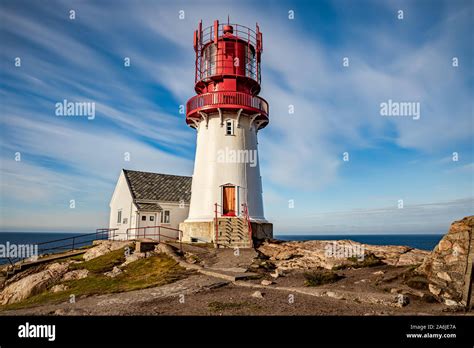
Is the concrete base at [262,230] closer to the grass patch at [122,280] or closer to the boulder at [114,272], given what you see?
the grass patch at [122,280]

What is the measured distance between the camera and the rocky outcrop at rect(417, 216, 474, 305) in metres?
9.75

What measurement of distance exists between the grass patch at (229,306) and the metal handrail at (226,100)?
16386 mm

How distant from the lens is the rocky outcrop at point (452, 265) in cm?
975

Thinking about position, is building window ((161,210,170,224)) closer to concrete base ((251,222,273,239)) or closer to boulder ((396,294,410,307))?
concrete base ((251,222,273,239))

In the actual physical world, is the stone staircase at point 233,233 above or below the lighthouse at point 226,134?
below

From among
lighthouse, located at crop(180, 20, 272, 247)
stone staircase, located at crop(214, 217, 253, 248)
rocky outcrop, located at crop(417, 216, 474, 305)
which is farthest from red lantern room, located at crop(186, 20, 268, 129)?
rocky outcrop, located at crop(417, 216, 474, 305)

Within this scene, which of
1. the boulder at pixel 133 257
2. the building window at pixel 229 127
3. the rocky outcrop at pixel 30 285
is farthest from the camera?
the building window at pixel 229 127

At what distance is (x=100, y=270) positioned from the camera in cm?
1748

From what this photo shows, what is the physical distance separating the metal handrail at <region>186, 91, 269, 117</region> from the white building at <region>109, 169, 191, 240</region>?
9.54m
